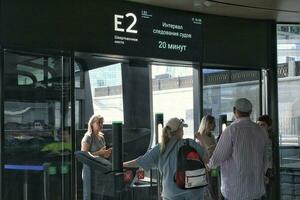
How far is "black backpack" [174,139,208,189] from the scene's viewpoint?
397 centimetres

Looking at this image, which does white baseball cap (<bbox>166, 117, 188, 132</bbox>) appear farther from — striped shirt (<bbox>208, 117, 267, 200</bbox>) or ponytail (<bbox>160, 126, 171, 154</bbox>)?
striped shirt (<bbox>208, 117, 267, 200</bbox>)

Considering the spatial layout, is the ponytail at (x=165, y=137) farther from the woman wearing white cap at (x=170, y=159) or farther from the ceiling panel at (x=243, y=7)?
the ceiling panel at (x=243, y=7)

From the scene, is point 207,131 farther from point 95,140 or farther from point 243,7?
point 243,7

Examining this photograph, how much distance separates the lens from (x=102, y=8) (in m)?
5.68

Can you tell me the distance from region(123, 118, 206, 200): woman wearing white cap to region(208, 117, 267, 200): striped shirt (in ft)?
0.71

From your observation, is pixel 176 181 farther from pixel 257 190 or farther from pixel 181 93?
pixel 181 93

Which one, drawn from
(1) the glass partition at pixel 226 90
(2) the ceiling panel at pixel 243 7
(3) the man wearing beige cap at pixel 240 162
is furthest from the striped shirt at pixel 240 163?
(1) the glass partition at pixel 226 90

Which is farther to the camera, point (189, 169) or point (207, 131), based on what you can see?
point (207, 131)

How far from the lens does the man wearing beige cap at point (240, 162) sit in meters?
4.08

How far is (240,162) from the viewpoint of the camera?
4.08 m

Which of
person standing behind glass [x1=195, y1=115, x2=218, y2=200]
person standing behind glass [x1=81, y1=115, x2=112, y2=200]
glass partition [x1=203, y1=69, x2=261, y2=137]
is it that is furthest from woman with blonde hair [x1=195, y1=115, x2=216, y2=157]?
person standing behind glass [x1=81, y1=115, x2=112, y2=200]

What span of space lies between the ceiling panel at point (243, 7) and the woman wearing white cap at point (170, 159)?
232 cm

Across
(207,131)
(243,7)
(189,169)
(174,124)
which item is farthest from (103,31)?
(189,169)

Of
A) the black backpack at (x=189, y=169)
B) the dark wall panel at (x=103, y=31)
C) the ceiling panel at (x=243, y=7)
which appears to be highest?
the ceiling panel at (x=243, y=7)
